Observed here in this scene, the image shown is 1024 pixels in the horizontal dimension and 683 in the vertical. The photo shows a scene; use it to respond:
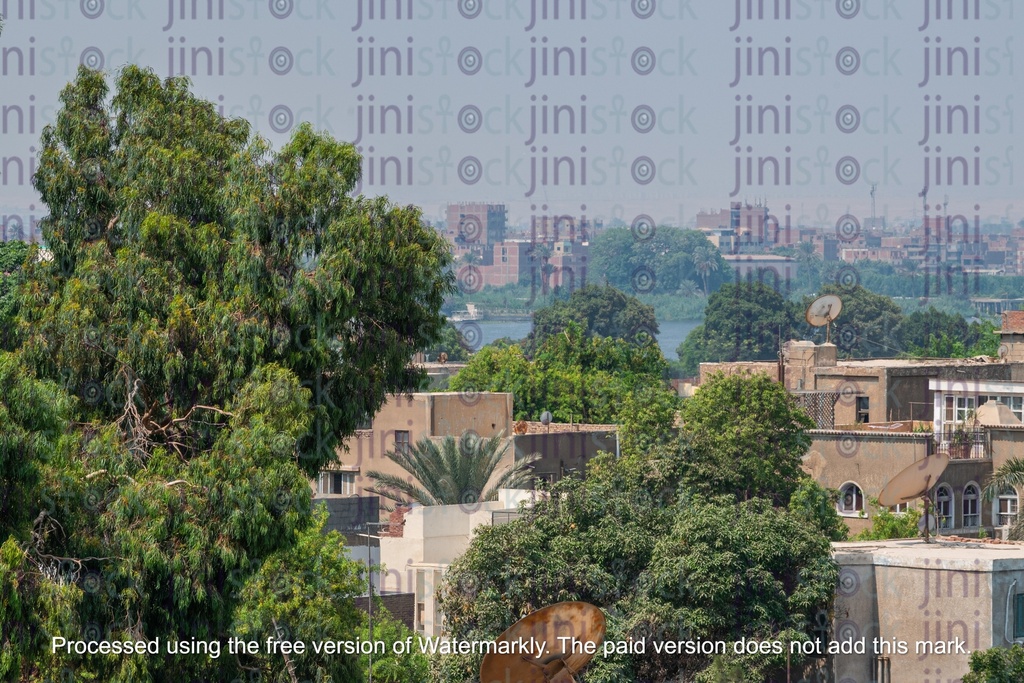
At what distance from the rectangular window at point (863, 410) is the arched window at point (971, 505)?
424 inches

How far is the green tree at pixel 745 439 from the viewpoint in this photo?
1314 inches

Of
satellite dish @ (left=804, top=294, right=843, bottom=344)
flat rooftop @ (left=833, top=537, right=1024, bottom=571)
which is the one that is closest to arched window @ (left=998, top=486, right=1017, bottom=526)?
flat rooftop @ (left=833, top=537, right=1024, bottom=571)

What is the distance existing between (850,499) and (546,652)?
20912 mm

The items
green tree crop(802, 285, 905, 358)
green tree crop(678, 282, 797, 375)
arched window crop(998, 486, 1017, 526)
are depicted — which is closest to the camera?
arched window crop(998, 486, 1017, 526)

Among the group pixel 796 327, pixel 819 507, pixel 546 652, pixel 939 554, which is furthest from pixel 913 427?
pixel 796 327

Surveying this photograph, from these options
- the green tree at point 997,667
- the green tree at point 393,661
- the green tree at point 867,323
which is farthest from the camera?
the green tree at point 867,323

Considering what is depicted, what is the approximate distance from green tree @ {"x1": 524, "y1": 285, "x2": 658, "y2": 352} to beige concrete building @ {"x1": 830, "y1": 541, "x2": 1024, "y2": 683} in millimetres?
106561

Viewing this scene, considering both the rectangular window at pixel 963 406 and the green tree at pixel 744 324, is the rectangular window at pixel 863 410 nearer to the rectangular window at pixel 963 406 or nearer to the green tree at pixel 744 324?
the rectangular window at pixel 963 406

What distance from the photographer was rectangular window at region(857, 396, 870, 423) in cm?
4900

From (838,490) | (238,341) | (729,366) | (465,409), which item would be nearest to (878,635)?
(238,341)

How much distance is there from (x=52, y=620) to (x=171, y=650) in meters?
2.20

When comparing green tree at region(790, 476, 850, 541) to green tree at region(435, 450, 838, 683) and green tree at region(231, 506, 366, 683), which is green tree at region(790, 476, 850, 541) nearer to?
green tree at region(435, 450, 838, 683)

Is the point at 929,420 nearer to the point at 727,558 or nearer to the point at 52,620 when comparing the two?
the point at 727,558

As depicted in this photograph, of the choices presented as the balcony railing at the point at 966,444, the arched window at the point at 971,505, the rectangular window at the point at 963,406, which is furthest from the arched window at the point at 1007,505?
the rectangular window at the point at 963,406
